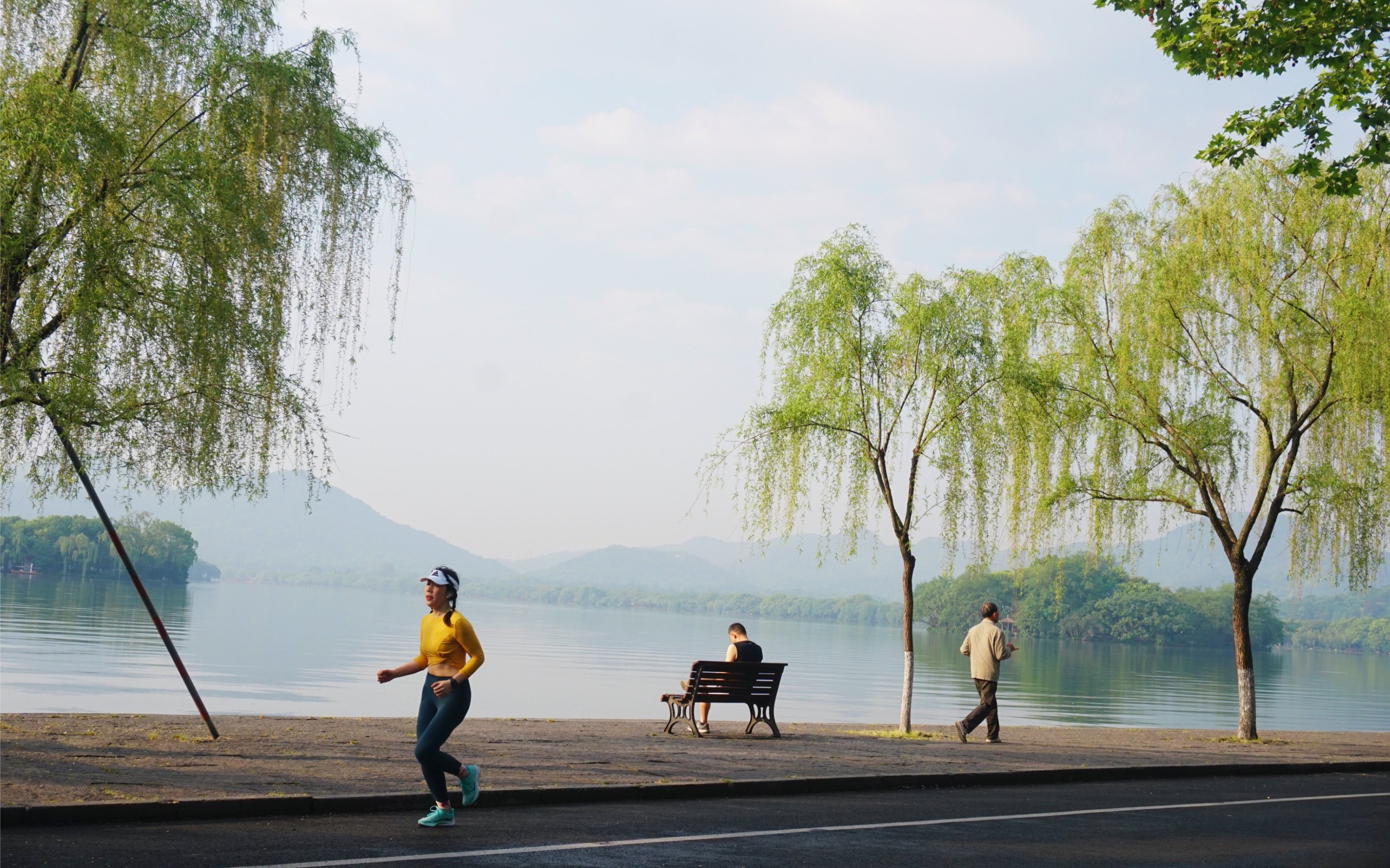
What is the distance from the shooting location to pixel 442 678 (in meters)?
9.31

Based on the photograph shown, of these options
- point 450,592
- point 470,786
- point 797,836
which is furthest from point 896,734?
point 450,592

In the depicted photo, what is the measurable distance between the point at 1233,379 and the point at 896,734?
934cm

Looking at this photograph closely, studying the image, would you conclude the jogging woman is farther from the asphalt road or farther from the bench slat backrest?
the bench slat backrest

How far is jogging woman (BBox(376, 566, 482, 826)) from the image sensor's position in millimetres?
9188

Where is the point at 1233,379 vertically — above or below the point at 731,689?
above

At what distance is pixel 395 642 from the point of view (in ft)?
257

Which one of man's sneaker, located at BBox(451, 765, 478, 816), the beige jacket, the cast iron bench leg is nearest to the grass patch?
the beige jacket

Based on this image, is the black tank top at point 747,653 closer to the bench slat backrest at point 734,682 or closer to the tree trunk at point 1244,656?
the bench slat backrest at point 734,682

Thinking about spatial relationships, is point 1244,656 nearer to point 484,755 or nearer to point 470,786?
point 484,755

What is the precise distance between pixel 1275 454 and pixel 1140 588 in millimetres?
150023

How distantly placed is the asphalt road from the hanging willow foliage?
4904mm

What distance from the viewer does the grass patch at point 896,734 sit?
61.8 ft

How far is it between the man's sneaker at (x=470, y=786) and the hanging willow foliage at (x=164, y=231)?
4.84 m

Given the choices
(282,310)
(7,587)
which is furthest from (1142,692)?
(7,587)
